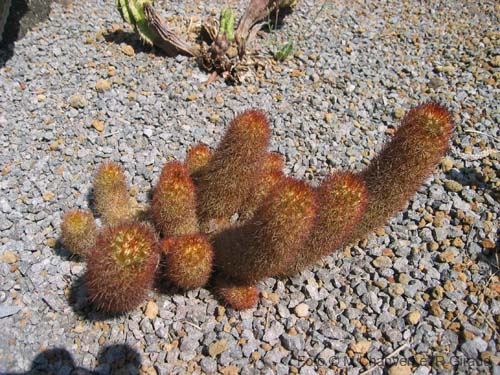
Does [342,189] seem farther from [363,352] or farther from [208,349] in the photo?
[208,349]

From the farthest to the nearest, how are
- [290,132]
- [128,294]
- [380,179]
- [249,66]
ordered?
[249,66], [290,132], [380,179], [128,294]

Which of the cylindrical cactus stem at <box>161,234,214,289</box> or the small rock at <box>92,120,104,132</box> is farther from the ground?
the cylindrical cactus stem at <box>161,234,214,289</box>

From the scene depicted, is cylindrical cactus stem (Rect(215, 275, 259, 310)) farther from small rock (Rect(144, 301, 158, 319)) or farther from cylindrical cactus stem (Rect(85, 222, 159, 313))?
cylindrical cactus stem (Rect(85, 222, 159, 313))

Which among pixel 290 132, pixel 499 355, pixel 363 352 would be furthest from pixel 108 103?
pixel 499 355

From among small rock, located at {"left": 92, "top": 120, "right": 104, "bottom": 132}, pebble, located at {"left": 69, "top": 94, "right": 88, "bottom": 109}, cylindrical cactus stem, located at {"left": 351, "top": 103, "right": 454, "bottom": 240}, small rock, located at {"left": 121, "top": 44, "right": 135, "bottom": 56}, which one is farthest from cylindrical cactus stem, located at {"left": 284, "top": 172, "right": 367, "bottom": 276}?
small rock, located at {"left": 121, "top": 44, "right": 135, "bottom": 56}

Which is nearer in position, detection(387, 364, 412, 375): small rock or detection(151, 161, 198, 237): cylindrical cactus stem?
detection(387, 364, 412, 375): small rock

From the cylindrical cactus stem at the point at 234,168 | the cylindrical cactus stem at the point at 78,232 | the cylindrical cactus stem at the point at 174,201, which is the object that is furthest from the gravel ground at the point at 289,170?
the cylindrical cactus stem at the point at 234,168
